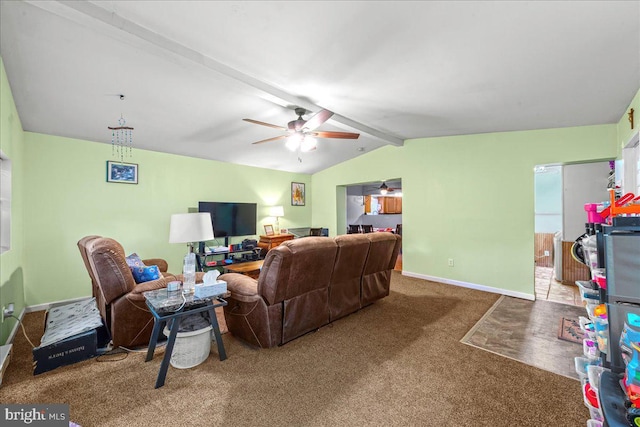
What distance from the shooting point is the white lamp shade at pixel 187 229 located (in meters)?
2.26

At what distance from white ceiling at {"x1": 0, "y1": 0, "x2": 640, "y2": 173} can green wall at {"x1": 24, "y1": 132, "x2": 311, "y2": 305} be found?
343mm

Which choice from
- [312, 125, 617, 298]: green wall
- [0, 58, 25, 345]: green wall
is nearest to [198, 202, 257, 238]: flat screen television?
[0, 58, 25, 345]: green wall

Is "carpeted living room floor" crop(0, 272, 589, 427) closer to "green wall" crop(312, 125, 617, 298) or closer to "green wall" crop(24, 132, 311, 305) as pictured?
"green wall" crop(24, 132, 311, 305)

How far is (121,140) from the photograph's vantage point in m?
3.94

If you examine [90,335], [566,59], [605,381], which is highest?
[566,59]

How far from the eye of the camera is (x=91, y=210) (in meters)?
3.85

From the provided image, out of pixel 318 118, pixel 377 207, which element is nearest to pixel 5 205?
pixel 318 118

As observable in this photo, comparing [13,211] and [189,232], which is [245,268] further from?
[13,211]

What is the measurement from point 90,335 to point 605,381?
3285 millimetres

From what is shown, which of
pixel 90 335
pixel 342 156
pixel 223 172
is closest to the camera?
pixel 90 335

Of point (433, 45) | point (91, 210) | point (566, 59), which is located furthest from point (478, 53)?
point (91, 210)

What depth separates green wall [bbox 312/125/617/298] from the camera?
3750 mm

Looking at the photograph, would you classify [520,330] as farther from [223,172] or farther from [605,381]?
[223,172]

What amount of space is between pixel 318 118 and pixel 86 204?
351 centimetres
